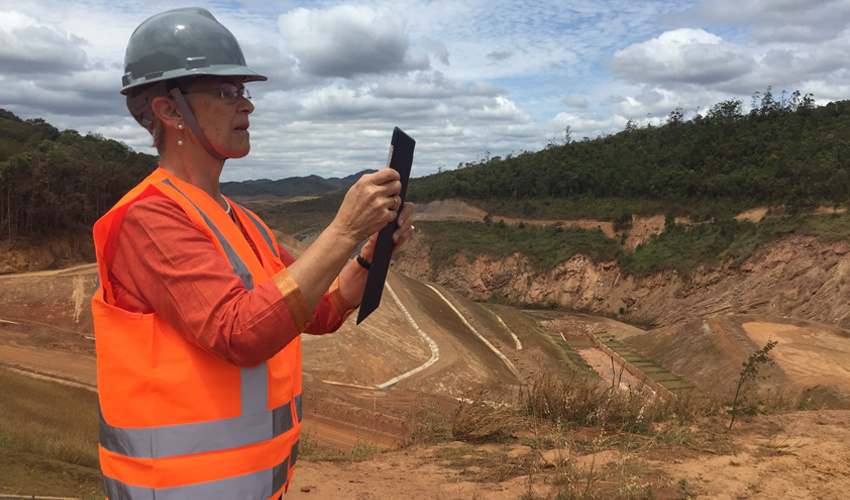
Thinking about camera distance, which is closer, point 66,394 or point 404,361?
point 66,394

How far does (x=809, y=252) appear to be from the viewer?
33.2 meters

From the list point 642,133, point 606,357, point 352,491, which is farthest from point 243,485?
point 642,133

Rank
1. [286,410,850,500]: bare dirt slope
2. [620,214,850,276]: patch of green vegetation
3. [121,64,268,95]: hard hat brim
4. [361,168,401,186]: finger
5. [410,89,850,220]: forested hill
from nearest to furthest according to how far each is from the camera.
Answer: [361,168,401,186]: finger
[121,64,268,95]: hard hat brim
[286,410,850,500]: bare dirt slope
[620,214,850,276]: patch of green vegetation
[410,89,850,220]: forested hill

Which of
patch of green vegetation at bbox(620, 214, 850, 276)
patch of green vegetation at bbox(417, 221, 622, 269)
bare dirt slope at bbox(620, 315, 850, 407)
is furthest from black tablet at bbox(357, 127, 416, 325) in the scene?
patch of green vegetation at bbox(417, 221, 622, 269)

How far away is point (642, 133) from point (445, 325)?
47.1 metres

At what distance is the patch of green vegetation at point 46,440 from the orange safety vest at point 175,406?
4997mm

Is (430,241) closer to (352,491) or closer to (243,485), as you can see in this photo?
(352,491)

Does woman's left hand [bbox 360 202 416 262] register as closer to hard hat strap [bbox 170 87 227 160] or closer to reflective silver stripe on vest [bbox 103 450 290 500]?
hard hat strap [bbox 170 87 227 160]

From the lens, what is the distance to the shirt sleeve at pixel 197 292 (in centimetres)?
165

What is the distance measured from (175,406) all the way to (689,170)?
53566 mm

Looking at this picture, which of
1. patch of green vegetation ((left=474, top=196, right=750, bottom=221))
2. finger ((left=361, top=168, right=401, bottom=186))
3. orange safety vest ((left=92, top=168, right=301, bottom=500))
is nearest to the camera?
orange safety vest ((left=92, top=168, right=301, bottom=500))

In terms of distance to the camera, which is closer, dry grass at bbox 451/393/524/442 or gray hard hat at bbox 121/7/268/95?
gray hard hat at bbox 121/7/268/95

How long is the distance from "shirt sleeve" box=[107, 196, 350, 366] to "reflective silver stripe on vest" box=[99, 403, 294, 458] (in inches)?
8.7

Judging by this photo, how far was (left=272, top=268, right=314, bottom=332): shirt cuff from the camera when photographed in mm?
1693
